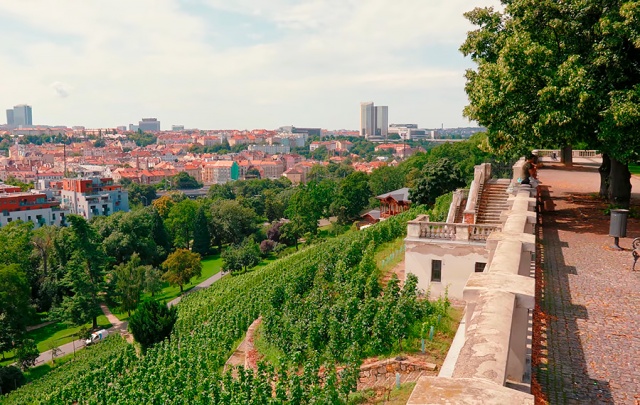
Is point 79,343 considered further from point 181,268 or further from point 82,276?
point 181,268

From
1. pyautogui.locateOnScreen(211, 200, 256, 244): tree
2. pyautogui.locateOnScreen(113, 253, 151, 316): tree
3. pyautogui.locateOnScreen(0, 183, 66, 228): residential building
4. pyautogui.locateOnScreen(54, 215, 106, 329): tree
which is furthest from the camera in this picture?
pyautogui.locateOnScreen(0, 183, 66, 228): residential building

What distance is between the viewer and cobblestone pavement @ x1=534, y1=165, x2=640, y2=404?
17.9ft

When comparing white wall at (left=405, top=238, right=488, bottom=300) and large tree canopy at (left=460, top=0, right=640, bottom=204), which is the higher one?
large tree canopy at (left=460, top=0, right=640, bottom=204)

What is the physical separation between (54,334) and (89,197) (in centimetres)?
4338

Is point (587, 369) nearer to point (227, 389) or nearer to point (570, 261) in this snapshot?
point (570, 261)

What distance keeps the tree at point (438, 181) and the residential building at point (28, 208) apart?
53218mm

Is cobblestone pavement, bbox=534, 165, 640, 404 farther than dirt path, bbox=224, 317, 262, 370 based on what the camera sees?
No

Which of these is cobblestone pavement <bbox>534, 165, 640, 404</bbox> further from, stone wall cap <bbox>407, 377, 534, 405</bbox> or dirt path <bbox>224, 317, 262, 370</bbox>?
dirt path <bbox>224, 317, 262, 370</bbox>

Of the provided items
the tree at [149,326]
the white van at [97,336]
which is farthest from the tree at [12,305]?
the tree at [149,326]

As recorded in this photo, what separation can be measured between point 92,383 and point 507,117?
17.4 m

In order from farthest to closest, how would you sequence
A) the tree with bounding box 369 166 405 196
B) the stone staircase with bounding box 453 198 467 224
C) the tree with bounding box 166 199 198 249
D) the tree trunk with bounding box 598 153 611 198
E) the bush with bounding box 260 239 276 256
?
1. the tree with bounding box 369 166 405 196
2. the tree with bounding box 166 199 198 249
3. the bush with bounding box 260 239 276 256
4. the stone staircase with bounding box 453 198 467 224
5. the tree trunk with bounding box 598 153 611 198

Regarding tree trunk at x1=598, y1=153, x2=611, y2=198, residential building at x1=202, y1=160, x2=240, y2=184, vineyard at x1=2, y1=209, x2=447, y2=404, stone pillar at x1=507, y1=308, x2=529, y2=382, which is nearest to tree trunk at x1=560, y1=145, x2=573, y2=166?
vineyard at x1=2, y1=209, x2=447, y2=404

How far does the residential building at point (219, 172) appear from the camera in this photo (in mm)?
144375

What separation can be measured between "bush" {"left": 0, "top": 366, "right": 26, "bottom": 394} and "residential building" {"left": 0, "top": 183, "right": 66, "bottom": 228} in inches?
1665
